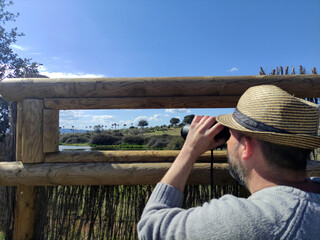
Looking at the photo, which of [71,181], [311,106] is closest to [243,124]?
[311,106]

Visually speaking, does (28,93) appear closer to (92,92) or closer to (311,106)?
(92,92)

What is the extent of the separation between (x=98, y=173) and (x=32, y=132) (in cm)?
63

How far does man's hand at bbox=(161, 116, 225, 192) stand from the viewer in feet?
3.46

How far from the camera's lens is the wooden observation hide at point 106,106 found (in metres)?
1.84

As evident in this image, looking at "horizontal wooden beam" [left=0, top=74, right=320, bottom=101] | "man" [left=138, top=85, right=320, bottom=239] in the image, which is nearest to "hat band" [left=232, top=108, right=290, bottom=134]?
"man" [left=138, top=85, right=320, bottom=239]

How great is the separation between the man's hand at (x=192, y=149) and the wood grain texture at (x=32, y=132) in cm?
131

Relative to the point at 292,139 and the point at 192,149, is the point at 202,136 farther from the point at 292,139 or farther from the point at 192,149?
the point at 292,139

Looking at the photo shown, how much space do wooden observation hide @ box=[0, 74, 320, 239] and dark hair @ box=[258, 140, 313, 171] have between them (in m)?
0.91

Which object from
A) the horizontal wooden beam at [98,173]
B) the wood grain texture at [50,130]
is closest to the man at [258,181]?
the horizontal wooden beam at [98,173]

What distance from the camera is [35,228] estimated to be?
6.81 ft

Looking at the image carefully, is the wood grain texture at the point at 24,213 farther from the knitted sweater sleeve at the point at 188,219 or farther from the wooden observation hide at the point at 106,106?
the knitted sweater sleeve at the point at 188,219

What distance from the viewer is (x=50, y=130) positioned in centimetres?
197

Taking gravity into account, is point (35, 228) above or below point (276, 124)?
below

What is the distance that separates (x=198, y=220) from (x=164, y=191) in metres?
0.23
